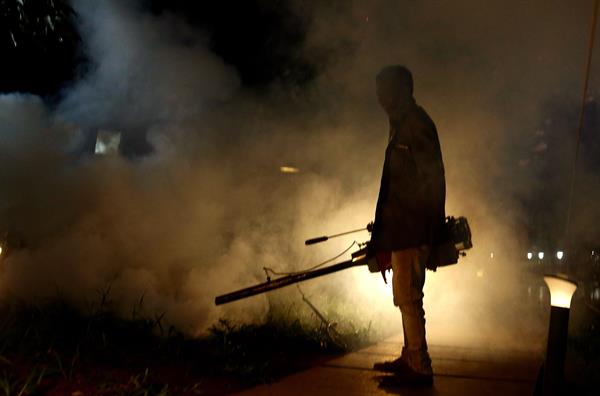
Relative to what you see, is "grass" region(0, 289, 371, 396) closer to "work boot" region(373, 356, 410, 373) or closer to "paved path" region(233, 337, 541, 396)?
"paved path" region(233, 337, 541, 396)

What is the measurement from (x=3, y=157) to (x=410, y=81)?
349cm

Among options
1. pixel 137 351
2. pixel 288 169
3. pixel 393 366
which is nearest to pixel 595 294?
pixel 288 169

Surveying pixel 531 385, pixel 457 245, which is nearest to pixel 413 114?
pixel 457 245

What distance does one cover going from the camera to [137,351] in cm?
355

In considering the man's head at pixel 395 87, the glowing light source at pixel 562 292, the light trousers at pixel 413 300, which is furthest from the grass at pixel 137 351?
the man's head at pixel 395 87

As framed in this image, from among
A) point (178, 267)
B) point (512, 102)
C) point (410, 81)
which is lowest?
point (178, 267)

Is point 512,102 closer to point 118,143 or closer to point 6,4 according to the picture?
point 118,143

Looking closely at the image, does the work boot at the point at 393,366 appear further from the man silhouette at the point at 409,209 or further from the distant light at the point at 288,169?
the distant light at the point at 288,169

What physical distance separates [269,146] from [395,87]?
3.01 m

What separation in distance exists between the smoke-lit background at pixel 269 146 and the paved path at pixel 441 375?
692 mm

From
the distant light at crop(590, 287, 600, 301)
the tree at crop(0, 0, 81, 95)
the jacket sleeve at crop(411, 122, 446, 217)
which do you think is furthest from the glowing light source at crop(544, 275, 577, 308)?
the distant light at crop(590, 287, 600, 301)

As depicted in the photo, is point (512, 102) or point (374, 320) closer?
point (374, 320)

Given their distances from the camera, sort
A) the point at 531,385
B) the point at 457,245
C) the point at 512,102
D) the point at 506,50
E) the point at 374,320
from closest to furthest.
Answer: the point at 531,385, the point at 457,245, the point at 374,320, the point at 506,50, the point at 512,102

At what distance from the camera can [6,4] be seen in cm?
349
